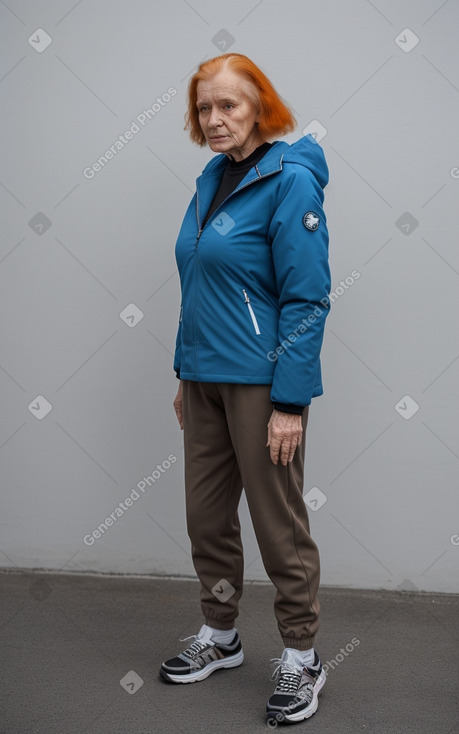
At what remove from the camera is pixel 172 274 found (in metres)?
2.78

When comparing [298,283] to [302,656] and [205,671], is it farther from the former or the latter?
[205,671]

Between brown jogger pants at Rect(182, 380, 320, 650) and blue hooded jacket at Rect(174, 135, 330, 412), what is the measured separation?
0.10 m

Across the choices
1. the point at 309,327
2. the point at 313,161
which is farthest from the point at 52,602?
the point at 313,161

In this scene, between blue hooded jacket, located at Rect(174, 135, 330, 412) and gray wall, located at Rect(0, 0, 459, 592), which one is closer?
blue hooded jacket, located at Rect(174, 135, 330, 412)

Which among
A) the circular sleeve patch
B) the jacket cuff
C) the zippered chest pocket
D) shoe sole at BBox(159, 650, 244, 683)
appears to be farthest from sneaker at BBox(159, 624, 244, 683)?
the circular sleeve patch

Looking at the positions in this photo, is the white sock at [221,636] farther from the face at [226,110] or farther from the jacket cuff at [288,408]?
the face at [226,110]

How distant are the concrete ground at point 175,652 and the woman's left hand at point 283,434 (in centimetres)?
67

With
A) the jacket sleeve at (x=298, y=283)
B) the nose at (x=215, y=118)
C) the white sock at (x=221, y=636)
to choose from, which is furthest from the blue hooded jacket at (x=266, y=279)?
the white sock at (x=221, y=636)

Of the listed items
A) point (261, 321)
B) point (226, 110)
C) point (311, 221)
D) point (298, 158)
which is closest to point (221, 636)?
point (261, 321)

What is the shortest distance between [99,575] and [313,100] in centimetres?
181

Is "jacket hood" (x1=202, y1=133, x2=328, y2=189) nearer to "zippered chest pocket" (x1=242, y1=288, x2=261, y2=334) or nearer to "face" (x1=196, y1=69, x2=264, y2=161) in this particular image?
"face" (x1=196, y1=69, x2=264, y2=161)

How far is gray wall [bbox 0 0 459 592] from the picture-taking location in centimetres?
262

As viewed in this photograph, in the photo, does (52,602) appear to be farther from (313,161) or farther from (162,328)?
(313,161)

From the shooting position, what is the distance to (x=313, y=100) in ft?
8.64
